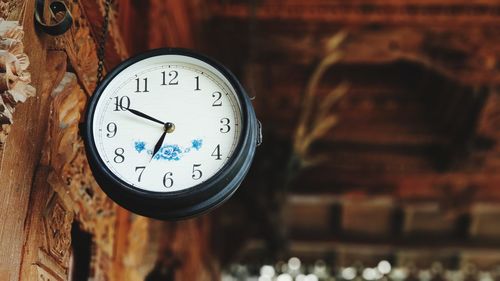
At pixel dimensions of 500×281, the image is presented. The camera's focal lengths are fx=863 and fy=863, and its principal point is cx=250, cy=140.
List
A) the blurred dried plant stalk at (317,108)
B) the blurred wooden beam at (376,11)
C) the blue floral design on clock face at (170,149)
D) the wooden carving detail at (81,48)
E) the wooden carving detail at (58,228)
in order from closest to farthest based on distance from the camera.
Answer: the blue floral design on clock face at (170,149), the wooden carving detail at (58,228), the wooden carving detail at (81,48), the blurred wooden beam at (376,11), the blurred dried plant stalk at (317,108)

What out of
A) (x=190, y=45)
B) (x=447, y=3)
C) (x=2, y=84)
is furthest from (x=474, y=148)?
(x=2, y=84)

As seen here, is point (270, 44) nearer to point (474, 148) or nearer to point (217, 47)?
point (217, 47)

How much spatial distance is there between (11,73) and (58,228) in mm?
912

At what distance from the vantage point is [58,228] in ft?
11.7

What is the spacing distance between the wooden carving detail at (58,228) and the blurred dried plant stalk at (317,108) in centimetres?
522

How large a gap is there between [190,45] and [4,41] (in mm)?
5087

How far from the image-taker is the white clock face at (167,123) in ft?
10.3

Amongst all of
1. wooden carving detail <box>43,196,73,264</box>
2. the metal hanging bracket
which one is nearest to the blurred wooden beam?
wooden carving detail <box>43,196,73,264</box>

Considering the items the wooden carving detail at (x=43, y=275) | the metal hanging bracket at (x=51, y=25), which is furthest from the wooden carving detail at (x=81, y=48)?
the wooden carving detail at (x=43, y=275)

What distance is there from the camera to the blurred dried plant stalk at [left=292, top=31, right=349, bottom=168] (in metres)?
8.70

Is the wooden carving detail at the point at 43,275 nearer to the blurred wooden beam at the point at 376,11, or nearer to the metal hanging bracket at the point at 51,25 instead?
the metal hanging bracket at the point at 51,25

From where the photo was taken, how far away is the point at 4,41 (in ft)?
9.47

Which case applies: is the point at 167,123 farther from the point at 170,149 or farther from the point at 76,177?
the point at 76,177

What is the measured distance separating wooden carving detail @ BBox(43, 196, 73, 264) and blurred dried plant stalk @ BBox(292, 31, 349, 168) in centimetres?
522
